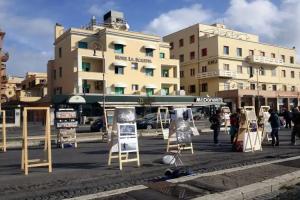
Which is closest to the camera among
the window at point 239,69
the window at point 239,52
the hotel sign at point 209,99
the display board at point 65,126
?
the display board at point 65,126

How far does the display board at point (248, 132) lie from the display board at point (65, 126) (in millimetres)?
7893

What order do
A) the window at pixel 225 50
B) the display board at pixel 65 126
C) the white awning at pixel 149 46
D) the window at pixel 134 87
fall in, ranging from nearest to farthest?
the display board at pixel 65 126
the window at pixel 134 87
the white awning at pixel 149 46
the window at pixel 225 50

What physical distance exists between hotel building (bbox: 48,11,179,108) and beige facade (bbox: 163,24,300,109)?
7684mm

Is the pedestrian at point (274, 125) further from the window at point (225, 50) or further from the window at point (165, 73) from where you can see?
the window at point (225, 50)

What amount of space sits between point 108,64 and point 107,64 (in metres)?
0.22

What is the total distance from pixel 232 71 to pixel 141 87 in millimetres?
16746

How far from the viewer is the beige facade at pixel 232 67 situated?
6406cm

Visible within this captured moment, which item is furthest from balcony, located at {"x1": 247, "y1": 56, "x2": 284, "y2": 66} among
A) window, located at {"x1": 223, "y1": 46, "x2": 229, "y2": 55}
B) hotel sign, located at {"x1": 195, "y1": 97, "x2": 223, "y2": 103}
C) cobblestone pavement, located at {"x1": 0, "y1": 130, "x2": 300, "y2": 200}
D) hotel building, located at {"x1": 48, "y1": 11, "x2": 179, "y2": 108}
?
cobblestone pavement, located at {"x1": 0, "y1": 130, "x2": 300, "y2": 200}

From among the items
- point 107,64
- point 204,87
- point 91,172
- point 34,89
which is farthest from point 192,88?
point 91,172

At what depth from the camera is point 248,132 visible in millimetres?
15500

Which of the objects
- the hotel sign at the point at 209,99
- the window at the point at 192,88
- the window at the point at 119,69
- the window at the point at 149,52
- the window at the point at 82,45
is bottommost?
the hotel sign at the point at 209,99

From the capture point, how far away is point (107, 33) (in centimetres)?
5334

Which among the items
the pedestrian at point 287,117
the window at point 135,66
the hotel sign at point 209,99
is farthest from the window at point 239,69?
the pedestrian at point 287,117

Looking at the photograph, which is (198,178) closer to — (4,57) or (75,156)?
(75,156)
